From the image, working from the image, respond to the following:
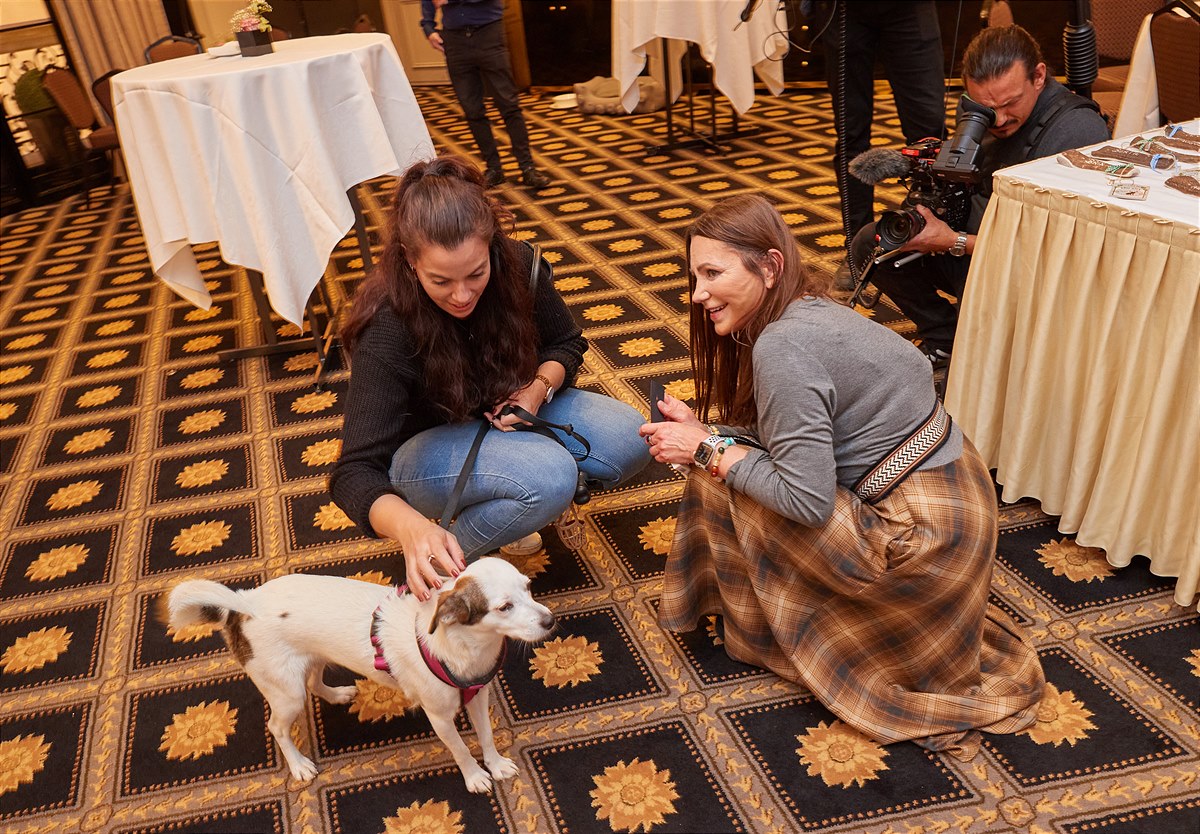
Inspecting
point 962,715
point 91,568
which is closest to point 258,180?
point 91,568

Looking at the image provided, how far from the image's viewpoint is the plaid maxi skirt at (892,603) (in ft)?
4.80

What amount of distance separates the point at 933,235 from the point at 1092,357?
1.88 ft

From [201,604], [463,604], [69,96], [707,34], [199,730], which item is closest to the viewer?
[463,604]

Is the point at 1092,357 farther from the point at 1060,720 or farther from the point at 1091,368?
the point at 1060,720

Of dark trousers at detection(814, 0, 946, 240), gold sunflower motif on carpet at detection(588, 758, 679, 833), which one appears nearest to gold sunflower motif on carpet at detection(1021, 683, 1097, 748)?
gold sunflower motif on carpet at detection(588, 758, 679, 833)

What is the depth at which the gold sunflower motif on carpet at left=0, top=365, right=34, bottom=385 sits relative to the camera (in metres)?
3.51

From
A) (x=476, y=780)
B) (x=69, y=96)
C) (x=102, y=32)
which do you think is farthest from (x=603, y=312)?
(x=102, y=32)

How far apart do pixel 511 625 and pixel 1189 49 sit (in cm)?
290

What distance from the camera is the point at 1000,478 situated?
2.14m

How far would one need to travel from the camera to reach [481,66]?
481 cm

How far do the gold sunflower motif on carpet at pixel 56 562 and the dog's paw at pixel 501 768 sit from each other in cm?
138

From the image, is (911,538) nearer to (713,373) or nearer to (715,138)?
(713,373)

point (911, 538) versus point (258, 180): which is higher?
point (258, 180)

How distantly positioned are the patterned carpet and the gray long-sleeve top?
48 cm
